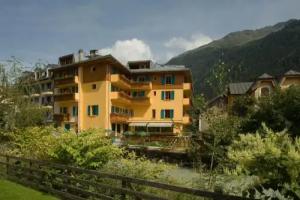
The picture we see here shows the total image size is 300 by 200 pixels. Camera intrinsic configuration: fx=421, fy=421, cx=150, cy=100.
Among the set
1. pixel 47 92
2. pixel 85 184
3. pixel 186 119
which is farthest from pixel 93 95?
pixel 85 184

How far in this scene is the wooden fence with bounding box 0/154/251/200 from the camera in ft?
32.4

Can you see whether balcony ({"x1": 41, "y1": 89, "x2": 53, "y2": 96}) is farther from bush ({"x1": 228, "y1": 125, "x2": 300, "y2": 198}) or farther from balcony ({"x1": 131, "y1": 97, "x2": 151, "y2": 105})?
bush ({"x1": 228, "y1": 125, "x2": 300, "y2": 198})

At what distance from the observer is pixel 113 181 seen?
41.4 ft

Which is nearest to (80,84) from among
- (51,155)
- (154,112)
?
(154,112)

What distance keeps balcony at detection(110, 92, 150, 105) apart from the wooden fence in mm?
37414

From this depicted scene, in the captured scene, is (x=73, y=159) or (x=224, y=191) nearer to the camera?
(x=224, y=191)

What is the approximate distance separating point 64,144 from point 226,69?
21.0 feet

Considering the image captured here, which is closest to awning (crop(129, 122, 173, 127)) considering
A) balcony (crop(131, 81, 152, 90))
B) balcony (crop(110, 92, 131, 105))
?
balcony (crop(110, 92, 131, 105))

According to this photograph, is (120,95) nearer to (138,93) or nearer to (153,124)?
(138,93)

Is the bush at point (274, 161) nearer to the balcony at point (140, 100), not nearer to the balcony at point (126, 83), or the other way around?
the balcony at point (126, 83)

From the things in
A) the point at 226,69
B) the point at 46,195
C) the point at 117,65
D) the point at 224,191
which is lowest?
the point at 46,195

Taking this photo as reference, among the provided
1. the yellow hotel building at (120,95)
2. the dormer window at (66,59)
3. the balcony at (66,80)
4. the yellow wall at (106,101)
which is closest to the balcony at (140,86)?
the yellow hotel building at (120,95)

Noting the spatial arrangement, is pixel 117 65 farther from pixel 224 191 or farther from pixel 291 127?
pixel 224 191

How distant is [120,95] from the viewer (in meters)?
57.5
